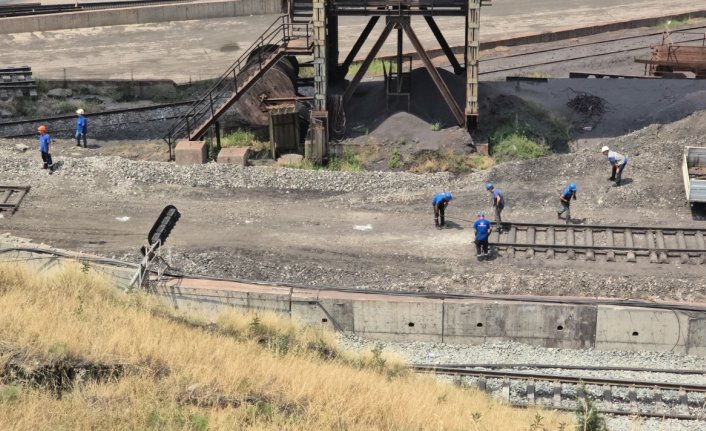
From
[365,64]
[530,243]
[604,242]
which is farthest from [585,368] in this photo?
[365,64]

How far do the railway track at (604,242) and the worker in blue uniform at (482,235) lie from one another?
428 millimetres

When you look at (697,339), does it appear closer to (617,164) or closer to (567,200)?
(567,200)

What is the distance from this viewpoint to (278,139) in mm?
27234

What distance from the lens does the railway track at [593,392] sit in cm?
1533

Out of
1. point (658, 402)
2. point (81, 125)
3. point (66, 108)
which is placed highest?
point (66, 108)

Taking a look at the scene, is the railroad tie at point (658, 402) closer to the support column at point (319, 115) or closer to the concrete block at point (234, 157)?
the support column at point (319, 115)

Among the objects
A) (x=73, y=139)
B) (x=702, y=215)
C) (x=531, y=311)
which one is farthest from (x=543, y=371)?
(x=73, y=139)

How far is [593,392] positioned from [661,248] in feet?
18.0

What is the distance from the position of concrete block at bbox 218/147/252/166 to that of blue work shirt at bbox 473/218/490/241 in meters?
8.79

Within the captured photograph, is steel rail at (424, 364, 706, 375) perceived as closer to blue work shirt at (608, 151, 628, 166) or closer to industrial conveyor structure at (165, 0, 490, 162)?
blue work shirt at (608, 151, 628, 166)

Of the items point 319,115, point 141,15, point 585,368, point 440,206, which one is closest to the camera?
point 585,368

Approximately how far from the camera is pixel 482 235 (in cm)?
1958

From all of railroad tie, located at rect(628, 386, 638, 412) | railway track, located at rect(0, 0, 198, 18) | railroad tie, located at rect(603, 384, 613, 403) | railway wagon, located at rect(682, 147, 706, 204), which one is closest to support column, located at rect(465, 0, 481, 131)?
railway wagon, located at rect(682, 147, 706, 204)

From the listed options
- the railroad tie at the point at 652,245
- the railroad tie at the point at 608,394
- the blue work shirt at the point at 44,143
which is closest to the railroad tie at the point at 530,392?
the railroad tie at the point at 608,394
